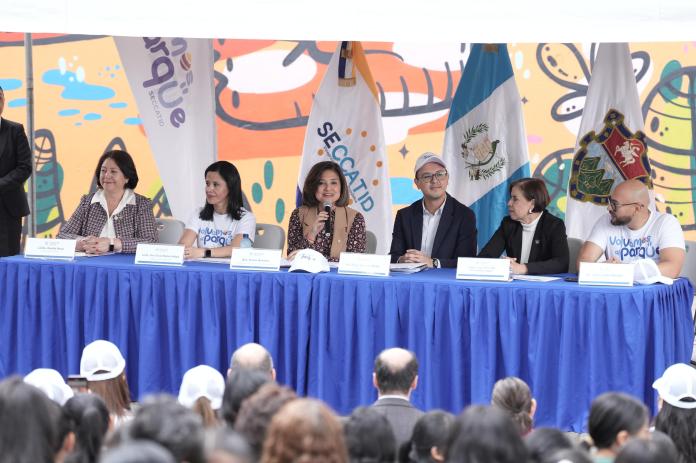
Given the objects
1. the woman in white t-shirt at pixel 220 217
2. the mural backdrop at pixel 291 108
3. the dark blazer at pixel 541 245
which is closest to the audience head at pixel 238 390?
the dark blazer at pixel 541 245

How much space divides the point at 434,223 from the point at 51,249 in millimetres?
1863

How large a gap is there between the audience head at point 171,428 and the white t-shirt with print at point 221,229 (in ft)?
10.9

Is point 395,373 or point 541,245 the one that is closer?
point 395,373

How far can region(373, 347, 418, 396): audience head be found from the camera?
3.15 metres

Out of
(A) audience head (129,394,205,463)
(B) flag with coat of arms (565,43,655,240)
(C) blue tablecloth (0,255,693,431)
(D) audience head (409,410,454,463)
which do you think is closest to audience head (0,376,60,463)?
(A) audience head (129,394,205,463)

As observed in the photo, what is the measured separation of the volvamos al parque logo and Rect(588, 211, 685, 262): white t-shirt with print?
2821 mm

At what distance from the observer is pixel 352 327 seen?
456 cm

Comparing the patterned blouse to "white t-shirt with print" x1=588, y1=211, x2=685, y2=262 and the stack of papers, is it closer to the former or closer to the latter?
the stack of papers

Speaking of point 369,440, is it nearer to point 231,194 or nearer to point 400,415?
point 400,415

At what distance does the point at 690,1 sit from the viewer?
4.20 metres

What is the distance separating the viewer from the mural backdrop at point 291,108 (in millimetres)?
7883

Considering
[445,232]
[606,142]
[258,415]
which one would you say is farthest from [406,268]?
[258,415]

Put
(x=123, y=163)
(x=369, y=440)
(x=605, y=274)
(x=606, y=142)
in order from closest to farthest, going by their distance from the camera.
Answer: (x=369, y=440), (x=605, y=274), (x=123, y=163), (x=606, y=142)

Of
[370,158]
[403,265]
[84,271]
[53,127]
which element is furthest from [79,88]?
[403,265]
